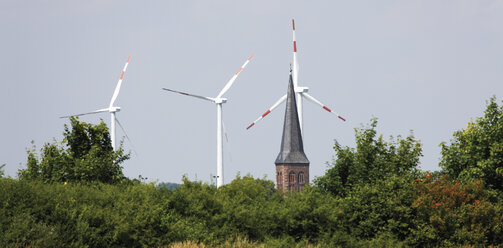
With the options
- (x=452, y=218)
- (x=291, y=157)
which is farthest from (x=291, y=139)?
(x=452, y=218)

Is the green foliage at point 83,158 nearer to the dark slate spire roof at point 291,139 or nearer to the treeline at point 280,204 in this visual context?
the treeline at point 280,204

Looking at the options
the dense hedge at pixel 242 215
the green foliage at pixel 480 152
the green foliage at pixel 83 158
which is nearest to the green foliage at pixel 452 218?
the dense hedge at pixel 242 215

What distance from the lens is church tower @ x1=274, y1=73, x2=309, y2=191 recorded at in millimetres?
156875

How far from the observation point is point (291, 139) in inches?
6309

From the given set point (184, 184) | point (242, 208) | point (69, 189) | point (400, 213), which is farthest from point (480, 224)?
point (69, 189)

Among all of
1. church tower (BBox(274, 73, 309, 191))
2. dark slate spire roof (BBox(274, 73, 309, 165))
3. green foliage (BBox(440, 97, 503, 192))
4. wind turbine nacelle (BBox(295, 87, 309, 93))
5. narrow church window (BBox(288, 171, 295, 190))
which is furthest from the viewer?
narrow church window (BBox(288, 171, 295, 190))

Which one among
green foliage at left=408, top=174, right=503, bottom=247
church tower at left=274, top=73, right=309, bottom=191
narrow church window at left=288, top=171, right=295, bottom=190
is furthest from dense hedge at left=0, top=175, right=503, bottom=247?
narrow church window at left=288, top=171, right=295, bottom=190

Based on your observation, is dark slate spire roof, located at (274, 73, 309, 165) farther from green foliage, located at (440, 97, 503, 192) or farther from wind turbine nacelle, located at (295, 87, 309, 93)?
green foliage, located at (440, 97, 503, 192)

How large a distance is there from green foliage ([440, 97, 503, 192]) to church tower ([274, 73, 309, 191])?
340 feet

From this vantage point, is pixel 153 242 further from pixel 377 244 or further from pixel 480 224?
pixel 480 224

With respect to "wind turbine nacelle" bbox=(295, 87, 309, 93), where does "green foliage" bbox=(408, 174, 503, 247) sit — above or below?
below

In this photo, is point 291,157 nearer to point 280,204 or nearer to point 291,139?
point 291,139

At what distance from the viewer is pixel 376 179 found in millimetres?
44188

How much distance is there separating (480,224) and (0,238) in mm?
26502
